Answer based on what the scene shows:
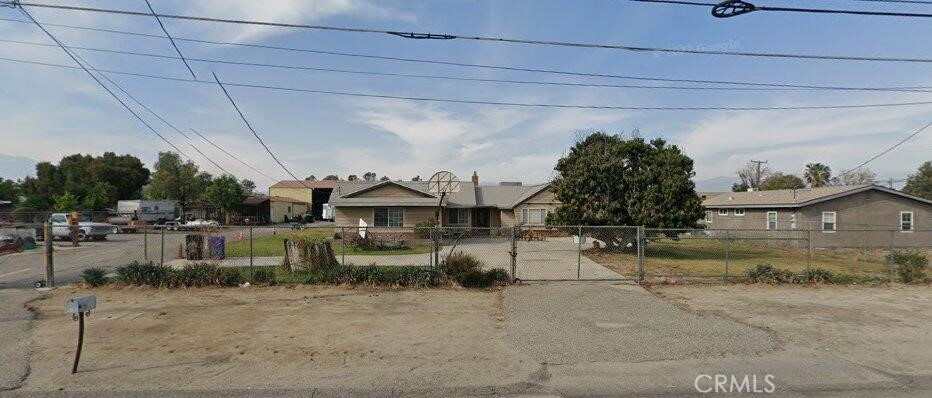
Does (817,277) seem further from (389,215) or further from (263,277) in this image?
(389,215)

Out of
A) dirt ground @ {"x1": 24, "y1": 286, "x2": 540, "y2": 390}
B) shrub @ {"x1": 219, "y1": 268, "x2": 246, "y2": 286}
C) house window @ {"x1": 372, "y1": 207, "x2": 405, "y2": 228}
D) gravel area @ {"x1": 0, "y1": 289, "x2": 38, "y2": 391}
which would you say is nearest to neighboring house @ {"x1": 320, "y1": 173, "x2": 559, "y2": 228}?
house window @ {"x1": 372, "y1": 207, "x2": 405, "y2": 228}

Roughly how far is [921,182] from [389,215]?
76.6 metres

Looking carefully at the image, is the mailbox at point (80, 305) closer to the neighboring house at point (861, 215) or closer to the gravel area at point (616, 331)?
the gravel area at point (616, 331)

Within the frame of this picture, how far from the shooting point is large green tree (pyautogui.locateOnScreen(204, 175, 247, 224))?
5834 cm

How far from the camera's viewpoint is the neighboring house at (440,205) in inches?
1196

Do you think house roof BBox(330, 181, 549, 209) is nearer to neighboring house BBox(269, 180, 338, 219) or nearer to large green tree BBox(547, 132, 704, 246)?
large green tree BBox(547, 132, 704, 246)

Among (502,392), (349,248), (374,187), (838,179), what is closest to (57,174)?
(374,187)

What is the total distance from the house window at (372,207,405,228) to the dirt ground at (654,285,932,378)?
790 inches

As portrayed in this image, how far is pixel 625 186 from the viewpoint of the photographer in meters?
21.8

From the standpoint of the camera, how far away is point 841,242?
93.0ft

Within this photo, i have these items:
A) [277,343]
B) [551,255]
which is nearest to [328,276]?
[277,343]

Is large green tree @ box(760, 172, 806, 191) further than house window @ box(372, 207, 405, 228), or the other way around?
large green tree @ box(760, 172, 806, 191)

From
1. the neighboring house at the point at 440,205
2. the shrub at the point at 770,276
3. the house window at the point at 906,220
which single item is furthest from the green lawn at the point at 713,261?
the neighboring house at the point at 440,205

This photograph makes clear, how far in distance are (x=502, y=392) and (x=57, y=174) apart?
82.6m
